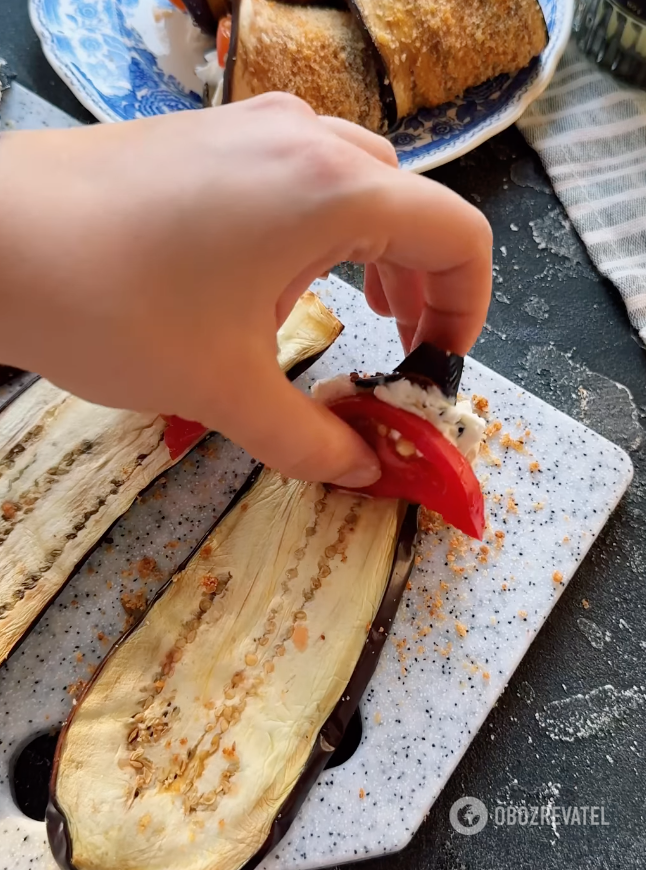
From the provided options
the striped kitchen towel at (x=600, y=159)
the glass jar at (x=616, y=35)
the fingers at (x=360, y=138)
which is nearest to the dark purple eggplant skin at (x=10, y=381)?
the fingers at (x=360, y=138)

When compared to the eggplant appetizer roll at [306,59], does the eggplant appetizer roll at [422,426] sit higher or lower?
lower

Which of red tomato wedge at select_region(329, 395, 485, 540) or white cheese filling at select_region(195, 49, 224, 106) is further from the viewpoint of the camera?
white cheese filling at select_region(195, 49, 224, 106)

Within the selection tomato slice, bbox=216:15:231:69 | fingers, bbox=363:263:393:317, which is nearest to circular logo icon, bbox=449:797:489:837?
fingers, bbox=363:263:393:317

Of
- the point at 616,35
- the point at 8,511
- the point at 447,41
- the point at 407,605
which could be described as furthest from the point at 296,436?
the point at 616,35

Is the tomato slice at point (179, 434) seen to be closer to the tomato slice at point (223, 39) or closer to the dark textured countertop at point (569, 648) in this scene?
the dark textured countertop at point (569, 648)

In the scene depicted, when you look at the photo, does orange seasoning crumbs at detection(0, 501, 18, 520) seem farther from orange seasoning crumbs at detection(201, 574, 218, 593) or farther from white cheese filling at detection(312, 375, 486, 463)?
white cheese filling at detection(312, 375, 486, 463)

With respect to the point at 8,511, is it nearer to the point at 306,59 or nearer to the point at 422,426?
the point at 422,426
